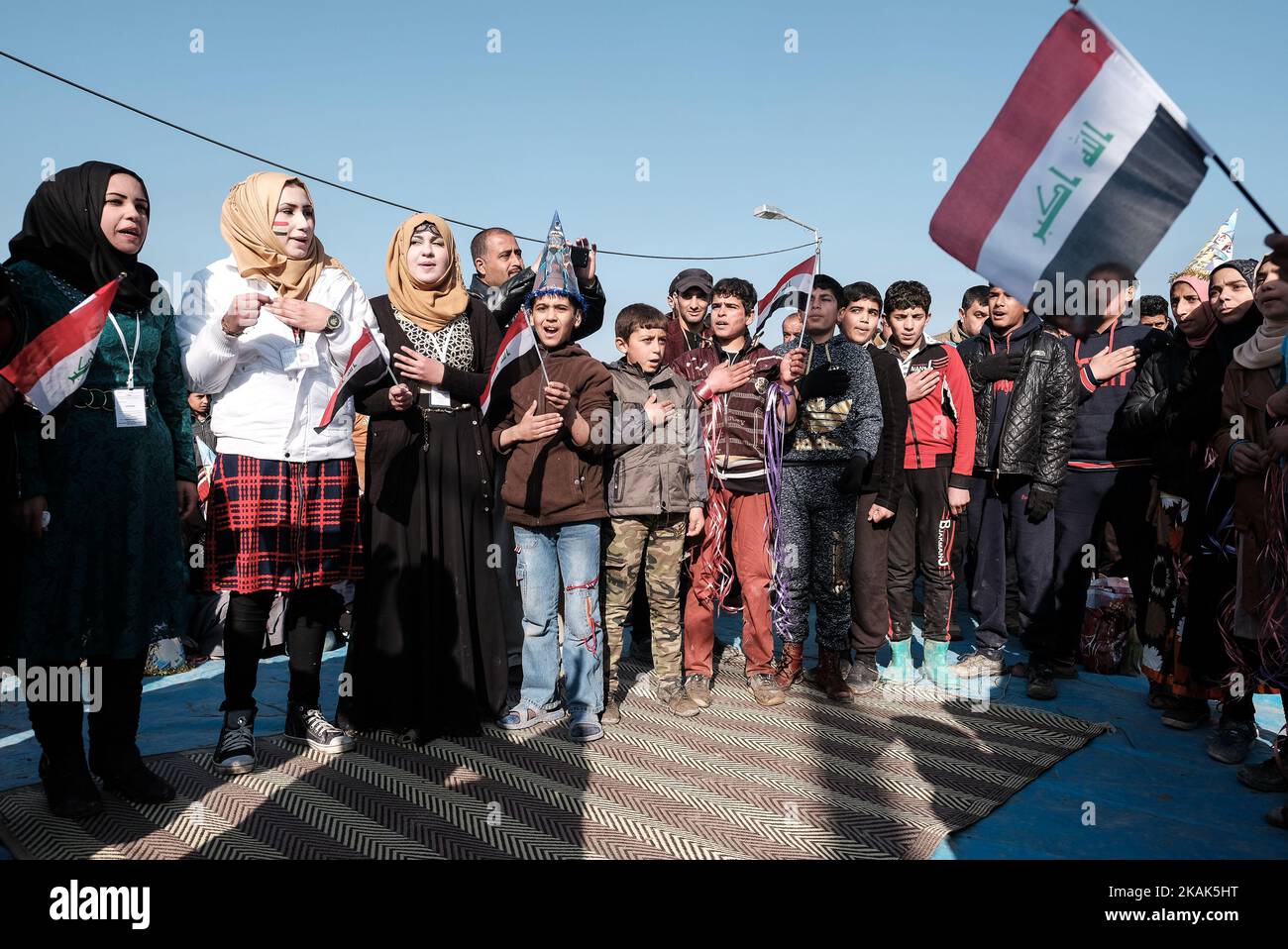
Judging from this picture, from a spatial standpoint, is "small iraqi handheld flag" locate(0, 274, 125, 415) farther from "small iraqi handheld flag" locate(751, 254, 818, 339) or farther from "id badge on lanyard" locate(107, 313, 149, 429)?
"small iraqi handheld flag" locate(751, 254, 818, 339)

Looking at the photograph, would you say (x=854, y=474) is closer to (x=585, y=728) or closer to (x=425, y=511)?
(x=585, y=728)

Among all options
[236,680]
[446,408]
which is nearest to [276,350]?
[446,408]

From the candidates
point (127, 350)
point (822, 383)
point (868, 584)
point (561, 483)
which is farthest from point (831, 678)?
point (127, 350)

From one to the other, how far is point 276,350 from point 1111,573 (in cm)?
523

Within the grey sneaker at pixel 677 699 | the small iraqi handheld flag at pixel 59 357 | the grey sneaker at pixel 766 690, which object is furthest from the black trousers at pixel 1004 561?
the small iraqi handheld flag at pixel 59 357

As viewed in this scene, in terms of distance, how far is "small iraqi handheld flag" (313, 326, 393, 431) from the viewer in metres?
3.42

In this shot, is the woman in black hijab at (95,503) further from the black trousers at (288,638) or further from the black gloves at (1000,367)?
the black gloves at (1000,367)

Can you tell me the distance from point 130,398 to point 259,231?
2.73 feet

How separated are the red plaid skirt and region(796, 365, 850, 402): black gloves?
7.80 ft

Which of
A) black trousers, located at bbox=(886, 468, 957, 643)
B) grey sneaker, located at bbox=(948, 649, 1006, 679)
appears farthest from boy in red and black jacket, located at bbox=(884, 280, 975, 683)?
grey sneaker, located at bbox=(948, 649, 1006, 679)

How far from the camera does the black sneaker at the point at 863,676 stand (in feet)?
15.8

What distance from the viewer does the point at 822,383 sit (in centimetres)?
466

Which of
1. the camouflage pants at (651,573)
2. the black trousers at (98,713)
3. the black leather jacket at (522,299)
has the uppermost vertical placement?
the black leather jacket at (522,299)

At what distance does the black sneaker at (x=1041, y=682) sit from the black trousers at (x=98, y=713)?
13.8 ft
